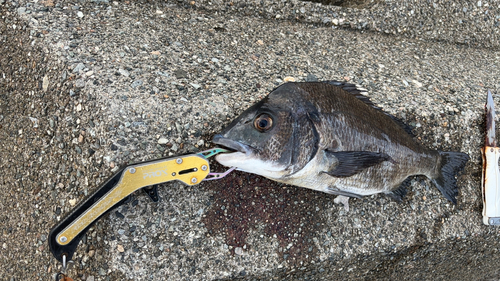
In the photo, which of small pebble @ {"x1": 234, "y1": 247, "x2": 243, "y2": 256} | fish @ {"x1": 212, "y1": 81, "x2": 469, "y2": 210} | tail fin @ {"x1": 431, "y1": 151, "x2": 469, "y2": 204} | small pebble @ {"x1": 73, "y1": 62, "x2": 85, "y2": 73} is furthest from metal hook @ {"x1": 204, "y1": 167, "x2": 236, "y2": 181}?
tail fin @ {"x1": 431, "y1": 151, "x2": 469, "y2": 204}

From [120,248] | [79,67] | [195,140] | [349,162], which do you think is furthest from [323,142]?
[79,67]

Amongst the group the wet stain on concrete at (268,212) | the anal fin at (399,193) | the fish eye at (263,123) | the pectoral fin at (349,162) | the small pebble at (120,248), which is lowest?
the small pebble at (120,248)

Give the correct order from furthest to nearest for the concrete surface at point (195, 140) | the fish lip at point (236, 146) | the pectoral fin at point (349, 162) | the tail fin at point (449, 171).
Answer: the tail fin at point (449, 171) < the concrete surface at point (195, 140) < the pectoral fin at point (349, 162) < the fish lip at point (236, 146)

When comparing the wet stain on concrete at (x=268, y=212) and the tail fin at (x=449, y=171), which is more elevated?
the tail fin at (x=449, y=171)

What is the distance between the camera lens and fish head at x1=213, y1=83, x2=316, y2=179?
1796 mm

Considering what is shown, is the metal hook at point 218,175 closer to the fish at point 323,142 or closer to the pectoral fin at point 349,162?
the fish at point 323,142

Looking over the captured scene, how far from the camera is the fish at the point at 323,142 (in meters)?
1.82

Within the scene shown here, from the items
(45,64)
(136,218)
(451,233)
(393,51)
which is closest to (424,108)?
(393,51)

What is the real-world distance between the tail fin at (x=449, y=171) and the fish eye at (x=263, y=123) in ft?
5.21

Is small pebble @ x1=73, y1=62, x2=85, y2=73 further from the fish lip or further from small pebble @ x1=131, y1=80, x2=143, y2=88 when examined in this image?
the fish lip

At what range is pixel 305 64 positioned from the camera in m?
2.87

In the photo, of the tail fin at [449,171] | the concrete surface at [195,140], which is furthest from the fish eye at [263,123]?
the tail fin at [449,171]

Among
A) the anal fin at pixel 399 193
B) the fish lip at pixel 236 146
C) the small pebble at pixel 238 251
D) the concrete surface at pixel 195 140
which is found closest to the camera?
the fish lip at pixel 236 146

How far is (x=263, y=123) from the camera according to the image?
1831 millimetres
